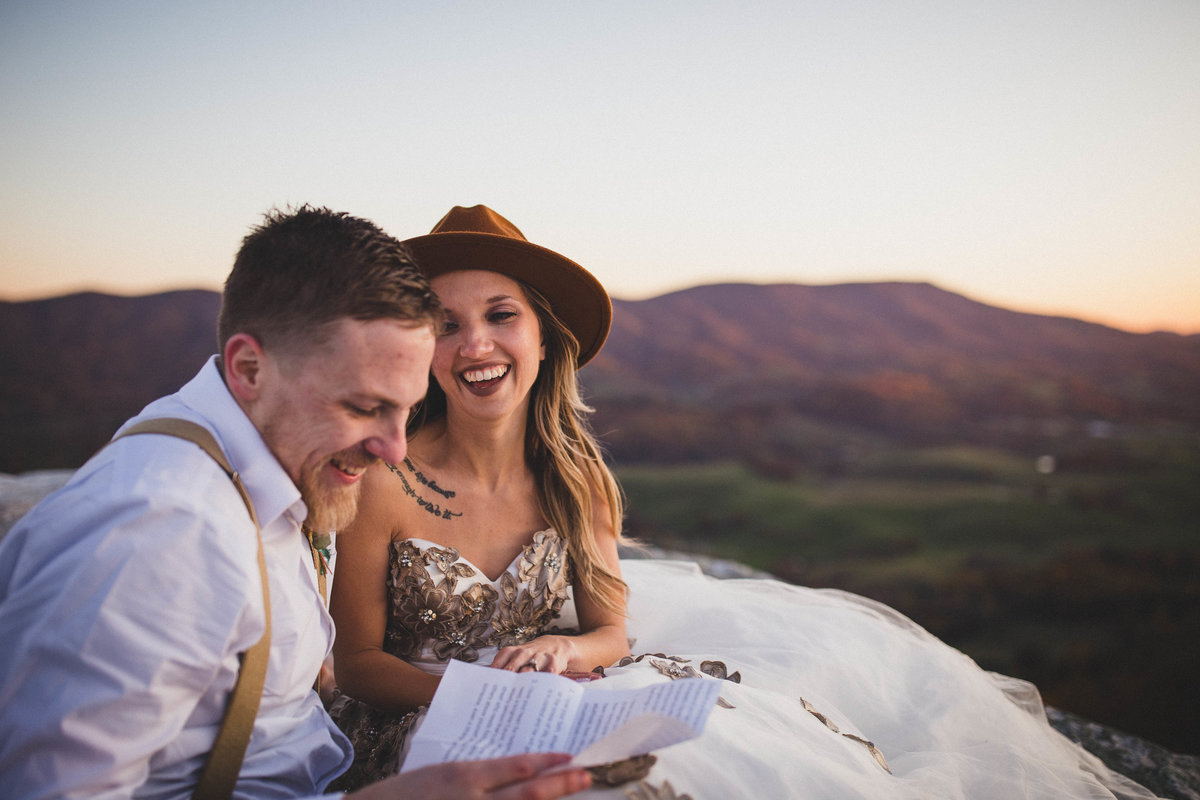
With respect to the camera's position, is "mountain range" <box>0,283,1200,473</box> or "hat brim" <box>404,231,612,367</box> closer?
"hat brim" <box>404,231,612,367</box>

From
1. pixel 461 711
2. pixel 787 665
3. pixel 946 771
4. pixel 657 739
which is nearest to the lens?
pixel 657 739

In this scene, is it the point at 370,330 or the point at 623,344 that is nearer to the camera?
the point at 370,330

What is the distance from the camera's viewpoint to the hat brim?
2460 mm

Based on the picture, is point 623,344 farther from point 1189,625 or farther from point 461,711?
point 461,711

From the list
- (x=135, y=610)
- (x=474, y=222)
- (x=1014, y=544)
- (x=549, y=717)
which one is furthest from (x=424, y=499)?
(x=1014, y=544)

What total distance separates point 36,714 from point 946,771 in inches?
94.3

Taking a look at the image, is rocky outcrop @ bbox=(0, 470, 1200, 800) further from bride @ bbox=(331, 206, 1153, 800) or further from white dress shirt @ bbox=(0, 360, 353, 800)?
white dress shirt @ bbox=(0, 360, 353, 800)

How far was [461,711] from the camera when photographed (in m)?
1.65

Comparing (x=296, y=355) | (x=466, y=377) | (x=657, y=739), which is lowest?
(x=657, y=739)

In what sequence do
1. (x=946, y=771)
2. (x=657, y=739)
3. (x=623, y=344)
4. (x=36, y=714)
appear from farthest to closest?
(x=623, y=344)
(x=946, y=771)
(x=657, y=739)
(x=36, y=714)

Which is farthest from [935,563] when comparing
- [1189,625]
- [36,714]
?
[36,714]

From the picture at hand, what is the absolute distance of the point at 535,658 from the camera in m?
2.12

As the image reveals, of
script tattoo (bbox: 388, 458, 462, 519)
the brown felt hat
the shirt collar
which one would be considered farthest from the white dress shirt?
the brown felt hat

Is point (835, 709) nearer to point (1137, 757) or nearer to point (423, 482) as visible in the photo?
point (423, 482)
